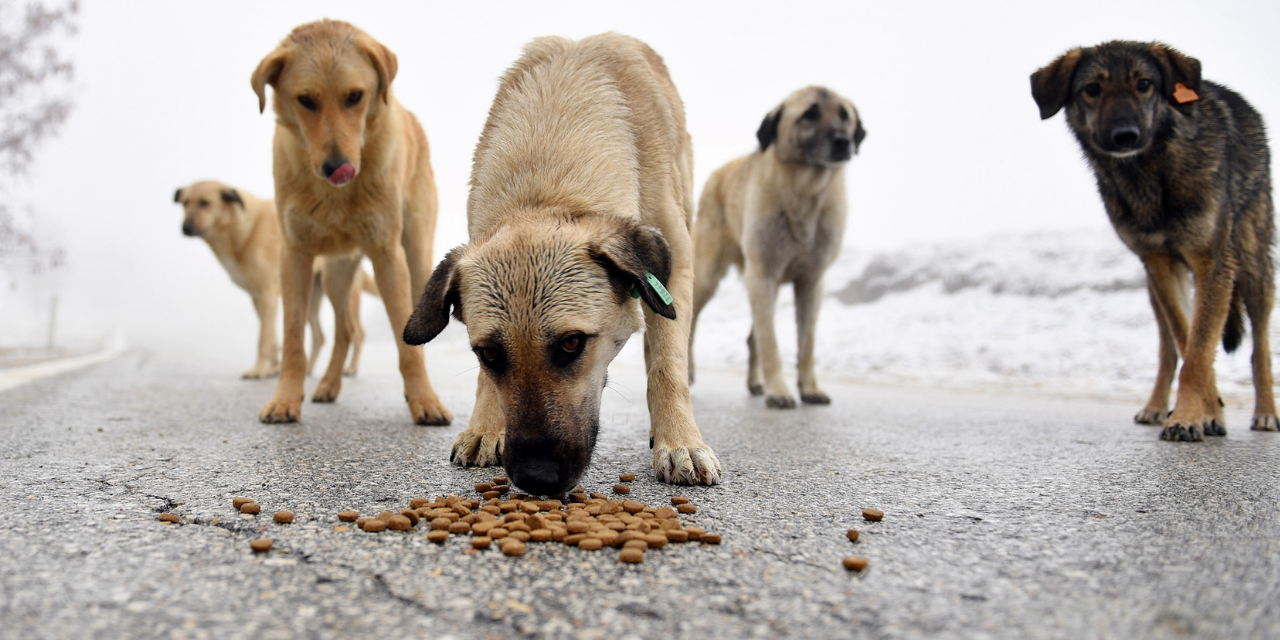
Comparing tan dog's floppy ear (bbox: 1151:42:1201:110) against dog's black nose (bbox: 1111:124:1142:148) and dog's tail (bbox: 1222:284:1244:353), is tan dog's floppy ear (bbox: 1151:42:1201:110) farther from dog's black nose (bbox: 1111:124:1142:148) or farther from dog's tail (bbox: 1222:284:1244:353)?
dog's tail (bbox: 1222:284:1244:353)

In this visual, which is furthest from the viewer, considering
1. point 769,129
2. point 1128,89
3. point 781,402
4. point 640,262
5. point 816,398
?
point 769,129

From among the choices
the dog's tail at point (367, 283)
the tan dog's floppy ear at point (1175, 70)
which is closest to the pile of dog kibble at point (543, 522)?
the tan dog's floppy ear at point (1175, 70)

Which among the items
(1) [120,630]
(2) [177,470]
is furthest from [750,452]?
(1) [120,630]

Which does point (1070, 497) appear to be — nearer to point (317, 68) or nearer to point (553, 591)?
point (553, 591)

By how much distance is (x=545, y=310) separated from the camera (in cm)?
244

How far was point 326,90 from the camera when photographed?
13.9 feet

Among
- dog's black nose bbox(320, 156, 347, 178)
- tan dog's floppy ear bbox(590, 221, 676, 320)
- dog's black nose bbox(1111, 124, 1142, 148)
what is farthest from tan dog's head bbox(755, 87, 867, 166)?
tan dog's floppy ear bbox(590, 221, 676, 320)

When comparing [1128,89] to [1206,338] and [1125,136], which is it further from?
[1206,338]

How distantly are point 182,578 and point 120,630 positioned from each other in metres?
0.28

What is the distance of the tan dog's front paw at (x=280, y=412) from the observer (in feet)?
13.9

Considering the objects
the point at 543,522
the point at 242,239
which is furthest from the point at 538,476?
the point at 242,239

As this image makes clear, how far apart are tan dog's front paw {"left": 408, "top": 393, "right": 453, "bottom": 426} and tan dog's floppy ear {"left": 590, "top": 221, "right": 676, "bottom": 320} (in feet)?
7.00

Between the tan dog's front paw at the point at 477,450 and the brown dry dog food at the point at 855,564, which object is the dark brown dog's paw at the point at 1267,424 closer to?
the brown dry dog food at the point at 855,564

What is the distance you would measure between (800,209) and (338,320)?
410cm
